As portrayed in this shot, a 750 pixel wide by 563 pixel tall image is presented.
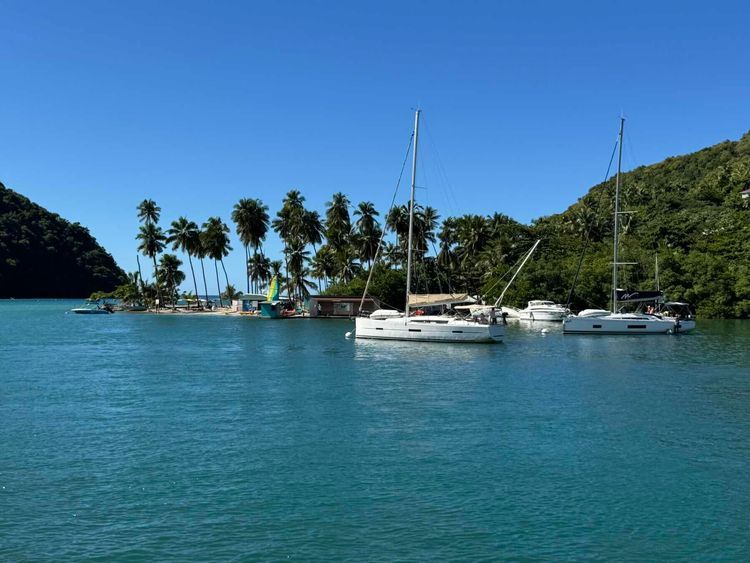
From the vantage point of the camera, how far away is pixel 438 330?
184 ft

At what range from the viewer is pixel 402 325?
56.9 m

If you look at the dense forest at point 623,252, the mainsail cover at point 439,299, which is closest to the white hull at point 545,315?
the dense forest at point 623,252

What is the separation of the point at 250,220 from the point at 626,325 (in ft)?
256

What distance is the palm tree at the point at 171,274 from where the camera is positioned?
462ft

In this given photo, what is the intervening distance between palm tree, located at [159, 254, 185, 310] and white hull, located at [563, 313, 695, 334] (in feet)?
318

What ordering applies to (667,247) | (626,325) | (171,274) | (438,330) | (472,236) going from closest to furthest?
(438,330) → (626,325) → (667,247) → (472,236) → (171,274)

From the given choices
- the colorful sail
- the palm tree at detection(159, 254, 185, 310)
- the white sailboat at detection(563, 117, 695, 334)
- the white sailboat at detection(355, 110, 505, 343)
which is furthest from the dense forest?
the palm tree at detection(159, 254, 185, 310)

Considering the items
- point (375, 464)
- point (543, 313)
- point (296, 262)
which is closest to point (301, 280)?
point (296, 262)

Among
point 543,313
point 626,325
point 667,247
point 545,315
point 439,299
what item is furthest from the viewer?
point 667,247

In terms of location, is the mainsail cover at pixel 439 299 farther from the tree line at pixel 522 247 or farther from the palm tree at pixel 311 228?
the palm tree at pixel 311 228

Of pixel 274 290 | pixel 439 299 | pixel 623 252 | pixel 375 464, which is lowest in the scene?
pixel 375 464

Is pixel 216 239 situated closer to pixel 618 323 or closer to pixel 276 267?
pixel 276 267

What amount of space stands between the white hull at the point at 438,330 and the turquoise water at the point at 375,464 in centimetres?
1607

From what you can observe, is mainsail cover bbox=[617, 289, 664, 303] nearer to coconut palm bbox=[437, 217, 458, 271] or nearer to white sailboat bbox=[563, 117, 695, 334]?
white sailboat bbox=[563, 117, 695, 334]
